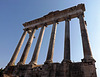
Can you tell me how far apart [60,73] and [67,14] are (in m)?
14.4

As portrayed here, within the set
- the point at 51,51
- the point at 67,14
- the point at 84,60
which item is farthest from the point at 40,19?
the point at 84,60

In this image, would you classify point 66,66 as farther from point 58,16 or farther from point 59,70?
point 58,16

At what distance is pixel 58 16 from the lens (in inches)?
855

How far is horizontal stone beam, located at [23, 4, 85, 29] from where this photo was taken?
1977 cm

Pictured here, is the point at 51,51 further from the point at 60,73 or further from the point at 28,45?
the point at 28,45

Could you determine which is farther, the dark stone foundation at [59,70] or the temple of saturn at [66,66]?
the temple of saturn at [66,66]

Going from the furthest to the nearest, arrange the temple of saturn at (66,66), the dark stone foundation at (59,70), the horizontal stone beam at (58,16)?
the horizontal stone beam at (58,16) < the temple of saturn at (66,66) < the dark stone foundation at (59,70)

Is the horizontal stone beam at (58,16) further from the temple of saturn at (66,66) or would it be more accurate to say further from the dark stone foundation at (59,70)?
the dark stone foundation at (59,70)

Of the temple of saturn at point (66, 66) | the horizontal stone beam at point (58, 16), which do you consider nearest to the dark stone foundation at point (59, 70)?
the temple of saturn at point (66, 66)

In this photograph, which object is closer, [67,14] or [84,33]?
[84,33]

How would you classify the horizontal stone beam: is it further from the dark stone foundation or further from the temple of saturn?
the dark stone foundation

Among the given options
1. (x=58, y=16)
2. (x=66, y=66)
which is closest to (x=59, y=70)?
(x=66, y=66)

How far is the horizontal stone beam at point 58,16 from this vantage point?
64.8 ft

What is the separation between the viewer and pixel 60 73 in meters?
12.3
